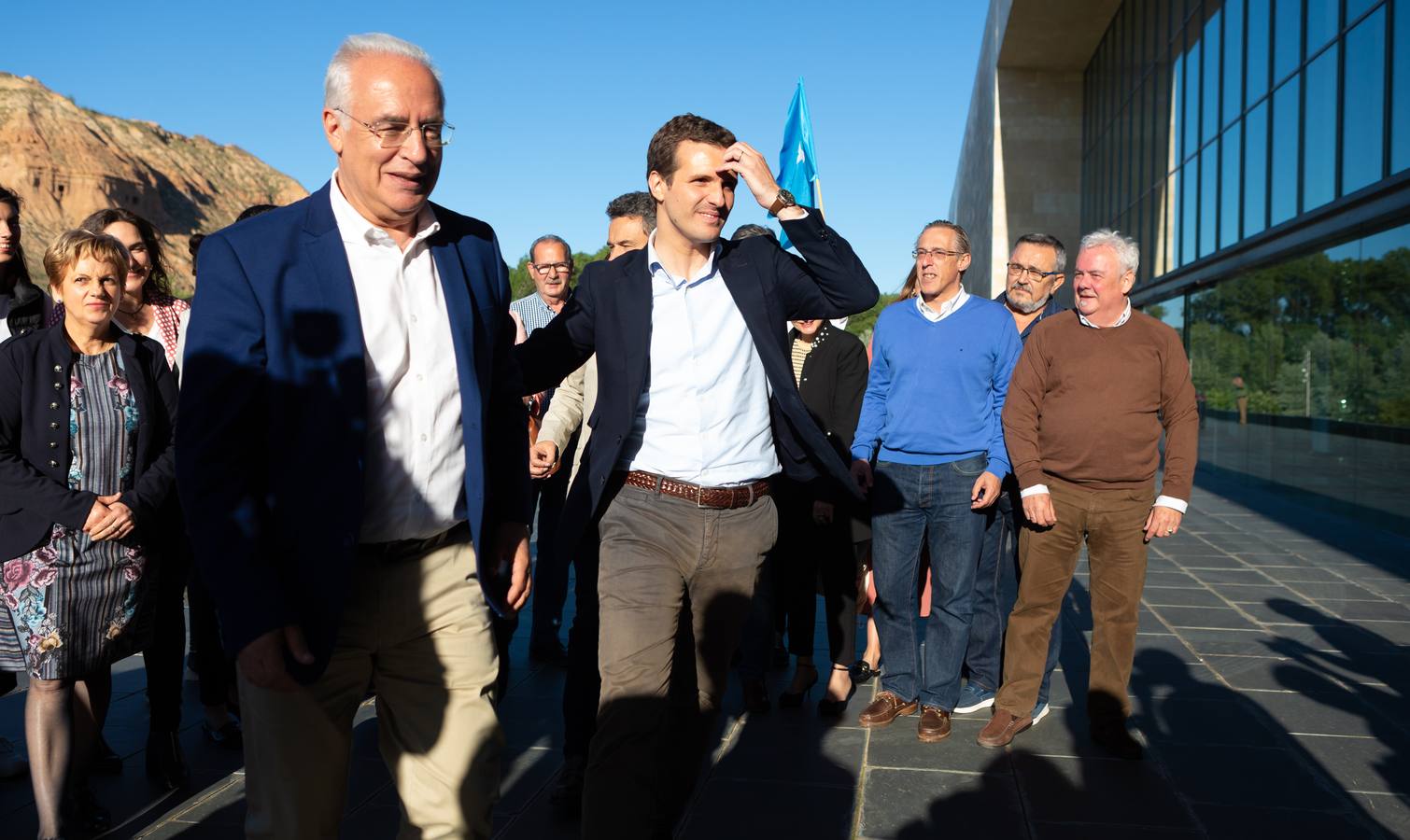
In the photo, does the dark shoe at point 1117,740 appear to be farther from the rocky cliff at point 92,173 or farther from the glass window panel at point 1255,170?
the rocky cliff at point 92,173

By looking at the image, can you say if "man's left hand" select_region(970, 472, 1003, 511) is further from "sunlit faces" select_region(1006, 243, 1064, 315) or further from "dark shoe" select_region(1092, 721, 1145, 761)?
"sunlit faces" select_region(1006, 243, 1064, 315)

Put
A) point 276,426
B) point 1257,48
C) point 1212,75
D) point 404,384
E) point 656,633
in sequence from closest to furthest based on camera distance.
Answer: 1. point 276,426
2. point 404,384
3. point 656,633
4. point 1257,48
5. point 1212,75

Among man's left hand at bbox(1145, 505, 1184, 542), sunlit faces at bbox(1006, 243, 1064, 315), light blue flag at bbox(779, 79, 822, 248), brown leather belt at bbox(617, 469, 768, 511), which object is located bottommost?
man's left hand at bbox(1145, 505, 1184, 542)

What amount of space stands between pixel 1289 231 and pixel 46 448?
13.2 metres

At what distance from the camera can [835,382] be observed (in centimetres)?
556

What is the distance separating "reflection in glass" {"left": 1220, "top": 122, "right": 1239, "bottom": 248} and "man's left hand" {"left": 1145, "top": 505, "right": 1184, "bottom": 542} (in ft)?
41.3

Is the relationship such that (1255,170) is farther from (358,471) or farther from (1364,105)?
(358,471)

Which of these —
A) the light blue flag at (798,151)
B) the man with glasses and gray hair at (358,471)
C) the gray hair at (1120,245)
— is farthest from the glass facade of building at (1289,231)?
the man with glasses and gray hair at (358,471)

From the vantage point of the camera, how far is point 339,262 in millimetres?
2352

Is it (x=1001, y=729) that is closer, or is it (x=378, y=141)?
(x=378, y=141)

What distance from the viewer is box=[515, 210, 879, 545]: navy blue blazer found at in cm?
343

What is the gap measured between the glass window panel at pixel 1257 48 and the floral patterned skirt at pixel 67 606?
1464 centimetres

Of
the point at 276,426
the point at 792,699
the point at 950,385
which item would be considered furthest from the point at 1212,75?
the point at 276,426

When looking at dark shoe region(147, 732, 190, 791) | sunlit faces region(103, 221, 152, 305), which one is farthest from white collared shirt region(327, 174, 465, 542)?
sunlit faces region(103, 221, 152, 305)
